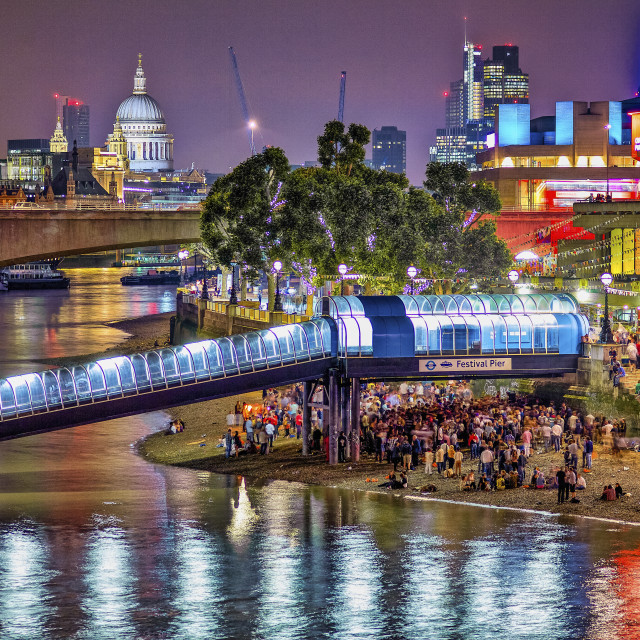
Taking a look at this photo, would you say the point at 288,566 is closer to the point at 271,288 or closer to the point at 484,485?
the point at 484,485

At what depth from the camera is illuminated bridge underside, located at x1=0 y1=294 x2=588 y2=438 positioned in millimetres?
49688

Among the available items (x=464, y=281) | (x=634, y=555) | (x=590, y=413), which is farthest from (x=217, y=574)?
(x=464, y=281)

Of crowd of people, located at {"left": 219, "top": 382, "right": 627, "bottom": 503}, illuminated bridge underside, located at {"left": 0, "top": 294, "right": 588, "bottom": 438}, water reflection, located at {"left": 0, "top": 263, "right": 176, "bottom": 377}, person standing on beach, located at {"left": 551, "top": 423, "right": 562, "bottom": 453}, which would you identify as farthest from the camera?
water reflection, located at {"left": 0, "top": 263, "right": 176, "bottom": 377}

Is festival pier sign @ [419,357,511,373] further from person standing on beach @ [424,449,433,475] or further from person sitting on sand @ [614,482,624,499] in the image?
person sitting on sand @ [614,482,624,499]

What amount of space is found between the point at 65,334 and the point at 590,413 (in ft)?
279

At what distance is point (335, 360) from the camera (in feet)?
181

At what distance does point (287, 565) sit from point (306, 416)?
55.3 ft

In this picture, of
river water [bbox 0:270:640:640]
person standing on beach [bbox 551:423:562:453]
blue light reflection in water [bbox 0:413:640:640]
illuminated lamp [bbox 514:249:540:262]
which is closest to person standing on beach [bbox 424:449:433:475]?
blue light reflection in water [bbox 0:413:640:640]

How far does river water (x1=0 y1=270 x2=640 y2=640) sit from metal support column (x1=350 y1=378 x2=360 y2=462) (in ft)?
15.0

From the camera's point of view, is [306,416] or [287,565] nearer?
[287,565]

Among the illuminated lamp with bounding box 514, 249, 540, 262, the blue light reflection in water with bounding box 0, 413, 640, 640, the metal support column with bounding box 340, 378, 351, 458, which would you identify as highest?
the illuminated lamp with bounding box 514, 249, 540, 262

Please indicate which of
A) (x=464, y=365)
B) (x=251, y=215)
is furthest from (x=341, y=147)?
(x=464, y=365)

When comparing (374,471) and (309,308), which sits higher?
(309,308)

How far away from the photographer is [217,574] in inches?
1529
